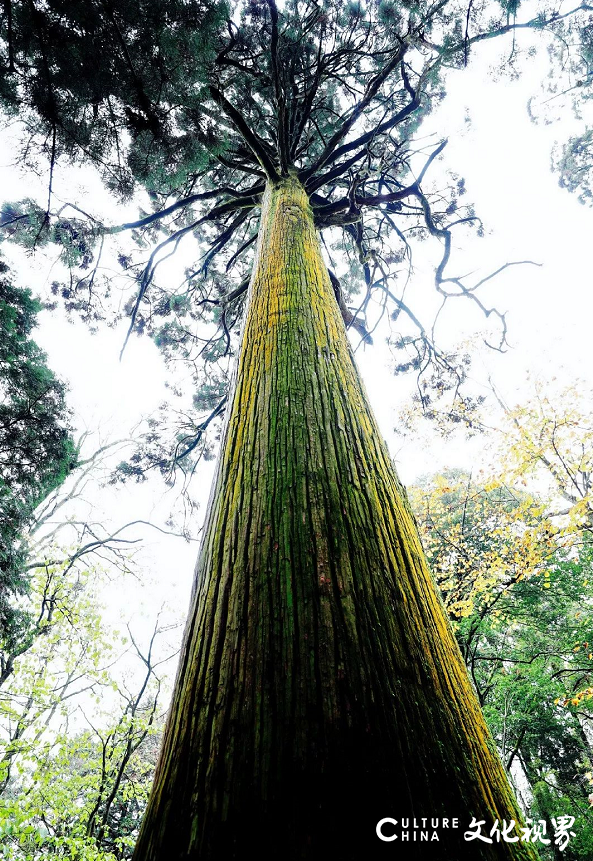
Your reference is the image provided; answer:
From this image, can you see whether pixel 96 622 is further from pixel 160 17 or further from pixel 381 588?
pixel 160 17

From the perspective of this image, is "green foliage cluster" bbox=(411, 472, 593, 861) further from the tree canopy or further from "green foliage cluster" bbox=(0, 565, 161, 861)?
"green foliage cluster" bbox=(0, 565, 161, 861)

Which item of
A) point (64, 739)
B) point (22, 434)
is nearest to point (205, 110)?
point (22, 434)

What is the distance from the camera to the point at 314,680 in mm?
756

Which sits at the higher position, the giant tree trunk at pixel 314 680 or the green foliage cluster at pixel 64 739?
the green foliage cluster at pixel 64 739

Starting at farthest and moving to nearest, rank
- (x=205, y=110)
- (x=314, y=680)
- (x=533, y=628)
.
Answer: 1. (x=533, y=628)
2. (x=205, y=110)
3. (x=314, y=680)

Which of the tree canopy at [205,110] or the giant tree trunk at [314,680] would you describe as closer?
the giant tree trunk at [314,680]

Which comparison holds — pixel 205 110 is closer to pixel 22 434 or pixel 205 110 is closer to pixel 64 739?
pixel 22 434

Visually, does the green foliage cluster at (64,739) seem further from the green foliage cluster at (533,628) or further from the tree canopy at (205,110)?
the green foliage cluster at (533,628)

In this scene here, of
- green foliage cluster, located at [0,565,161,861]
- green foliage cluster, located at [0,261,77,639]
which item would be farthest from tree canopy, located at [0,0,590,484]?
green foliage cluster, located at [0,565,161,861]

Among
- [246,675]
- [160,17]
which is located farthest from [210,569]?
[160,17]

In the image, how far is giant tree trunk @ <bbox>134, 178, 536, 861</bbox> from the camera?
63cm

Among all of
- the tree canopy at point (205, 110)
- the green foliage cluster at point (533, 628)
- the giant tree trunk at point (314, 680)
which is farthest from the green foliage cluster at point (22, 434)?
the green foliage cluster at point (533, 628)

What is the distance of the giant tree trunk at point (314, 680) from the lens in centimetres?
63

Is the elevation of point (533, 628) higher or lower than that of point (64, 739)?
higher
